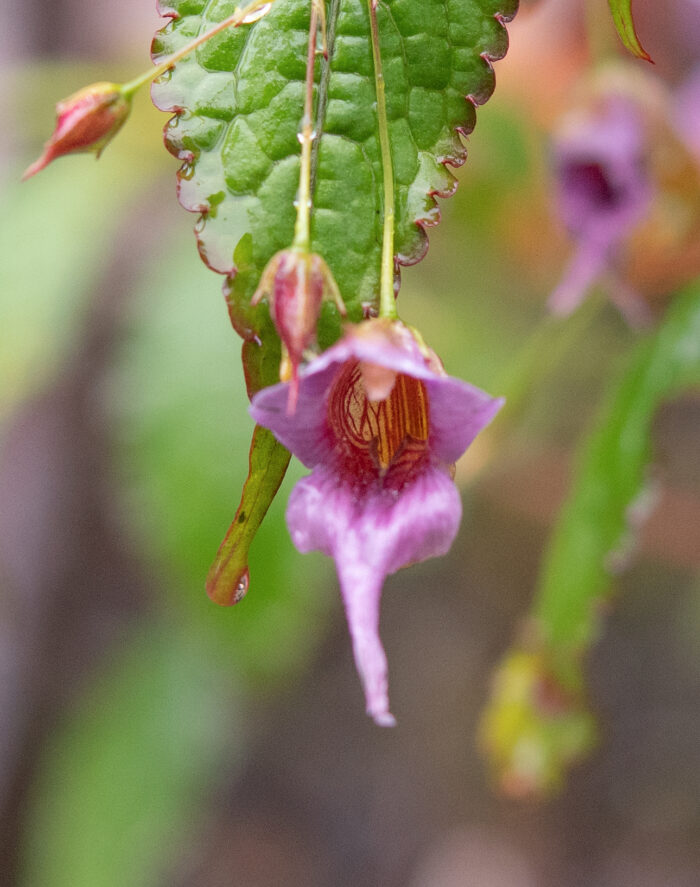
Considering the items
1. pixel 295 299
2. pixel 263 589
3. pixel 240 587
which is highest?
pixel 295 299

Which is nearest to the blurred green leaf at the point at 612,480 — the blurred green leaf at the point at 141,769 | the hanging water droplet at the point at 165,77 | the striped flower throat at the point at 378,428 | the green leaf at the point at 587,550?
the green leaf at the point at 587,550

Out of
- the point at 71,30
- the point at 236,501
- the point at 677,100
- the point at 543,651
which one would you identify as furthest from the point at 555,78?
the point at 71,30

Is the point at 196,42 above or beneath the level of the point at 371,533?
above

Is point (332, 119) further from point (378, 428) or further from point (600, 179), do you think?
point (600, 179)

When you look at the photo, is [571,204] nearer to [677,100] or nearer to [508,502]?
[677,100]

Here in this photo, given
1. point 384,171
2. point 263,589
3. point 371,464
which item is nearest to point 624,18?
point 384,171

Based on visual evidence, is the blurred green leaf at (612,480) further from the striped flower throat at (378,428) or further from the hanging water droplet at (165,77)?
the hanging water droplet at (165,77)

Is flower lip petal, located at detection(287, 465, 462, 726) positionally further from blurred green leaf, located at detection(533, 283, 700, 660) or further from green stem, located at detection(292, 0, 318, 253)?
blurred green leaf, located at detection(533, 283, 700, 660)

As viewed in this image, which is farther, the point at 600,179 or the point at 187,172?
the point at 600,179
